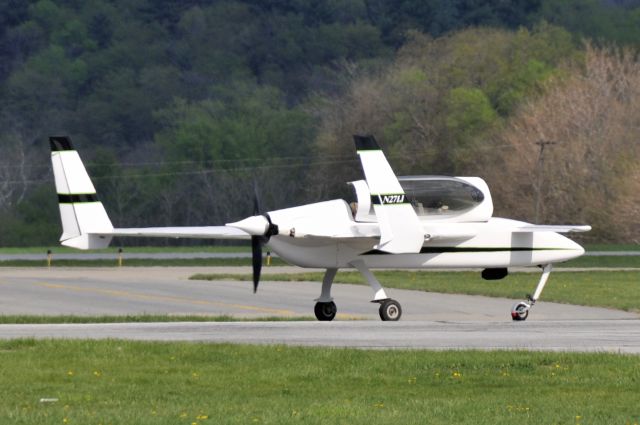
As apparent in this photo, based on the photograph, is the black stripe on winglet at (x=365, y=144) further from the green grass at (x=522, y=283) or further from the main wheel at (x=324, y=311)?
the green grass at (x=522, y=283)

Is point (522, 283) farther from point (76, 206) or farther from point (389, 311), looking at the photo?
point (76, 206)

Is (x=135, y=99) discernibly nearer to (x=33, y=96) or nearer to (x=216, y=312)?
(x=33, y=96)

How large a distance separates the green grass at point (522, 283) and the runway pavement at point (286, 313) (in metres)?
1.16

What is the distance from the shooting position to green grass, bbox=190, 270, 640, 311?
35031mm

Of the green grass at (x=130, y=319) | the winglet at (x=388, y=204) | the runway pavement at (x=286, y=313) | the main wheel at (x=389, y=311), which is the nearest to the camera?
the runway pavement at (x=286, y=313)

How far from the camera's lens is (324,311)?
2633 cm

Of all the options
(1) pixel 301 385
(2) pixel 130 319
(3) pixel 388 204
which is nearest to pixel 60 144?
(2) pixel 130 319

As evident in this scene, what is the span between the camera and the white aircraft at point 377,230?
24.4 metres

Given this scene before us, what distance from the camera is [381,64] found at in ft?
396

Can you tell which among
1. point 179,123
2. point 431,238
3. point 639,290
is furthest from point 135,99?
point 431,238

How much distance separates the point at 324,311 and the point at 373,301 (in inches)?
46.4

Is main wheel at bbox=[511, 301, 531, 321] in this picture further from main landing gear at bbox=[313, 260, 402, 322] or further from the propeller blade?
the propeller blade

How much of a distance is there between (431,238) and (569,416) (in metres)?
12.0

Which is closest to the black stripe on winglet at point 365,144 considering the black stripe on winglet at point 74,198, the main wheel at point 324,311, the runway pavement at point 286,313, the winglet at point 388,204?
the winglet at point 388,204
